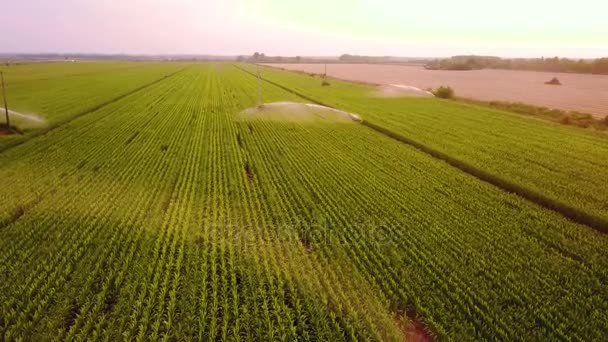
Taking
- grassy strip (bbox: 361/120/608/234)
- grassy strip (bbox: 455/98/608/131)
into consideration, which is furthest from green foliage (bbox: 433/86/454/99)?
grassy strip (bbox: 361/120/608/234)

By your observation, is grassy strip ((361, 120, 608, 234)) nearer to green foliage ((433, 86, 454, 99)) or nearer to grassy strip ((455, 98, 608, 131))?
grassy strip ((455, 98, 608, 131))

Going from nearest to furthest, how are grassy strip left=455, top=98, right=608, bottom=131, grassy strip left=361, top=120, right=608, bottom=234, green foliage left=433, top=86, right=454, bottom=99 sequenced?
grassy strip left=361, top=120, right=608, bottom=234 < grassy strip left=455, top=98, right=608, bottom=131 < green foliage left=433, top=86, right=454, bottom=99

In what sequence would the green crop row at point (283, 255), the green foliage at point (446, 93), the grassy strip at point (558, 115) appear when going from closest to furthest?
the green crop row at point (283, 255) → the grassy strip at point (558, 115) → the green foliage at point (446, 93)

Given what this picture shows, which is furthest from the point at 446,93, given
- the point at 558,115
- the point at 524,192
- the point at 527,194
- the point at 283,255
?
the point at 283,255

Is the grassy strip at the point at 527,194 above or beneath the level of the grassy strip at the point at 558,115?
beneath

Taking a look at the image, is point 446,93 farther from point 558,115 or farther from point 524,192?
point 524,192

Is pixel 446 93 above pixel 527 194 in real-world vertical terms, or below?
above

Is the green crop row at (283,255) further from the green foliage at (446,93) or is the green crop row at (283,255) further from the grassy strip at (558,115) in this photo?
the green foliage at (446,93)

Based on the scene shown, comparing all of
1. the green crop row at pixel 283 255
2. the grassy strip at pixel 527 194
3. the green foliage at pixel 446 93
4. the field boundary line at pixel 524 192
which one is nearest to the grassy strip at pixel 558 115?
the green foliage at pixel 446 93

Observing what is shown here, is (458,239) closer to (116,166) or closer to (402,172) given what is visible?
(402,172)
